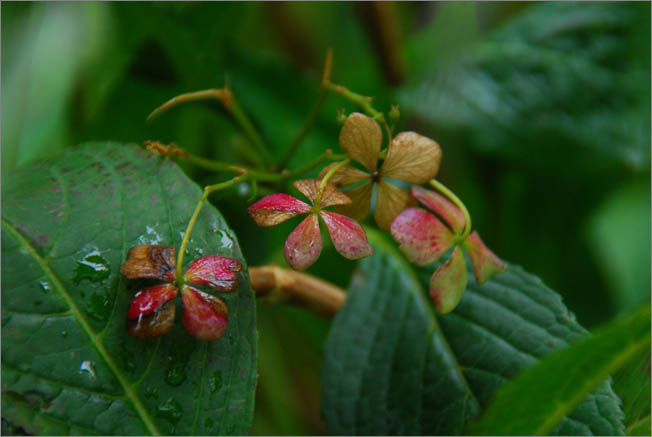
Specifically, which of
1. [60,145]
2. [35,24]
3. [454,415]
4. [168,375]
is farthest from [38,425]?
[35,24]

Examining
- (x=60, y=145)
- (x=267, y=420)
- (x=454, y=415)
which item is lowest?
(x=267, y=420)

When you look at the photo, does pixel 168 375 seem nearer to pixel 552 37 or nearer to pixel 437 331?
pixel 437 331

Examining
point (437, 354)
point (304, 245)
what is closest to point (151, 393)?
point (304, 245)

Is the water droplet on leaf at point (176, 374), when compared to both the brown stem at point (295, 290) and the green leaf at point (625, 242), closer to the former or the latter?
the brown stem at point (295, 290)

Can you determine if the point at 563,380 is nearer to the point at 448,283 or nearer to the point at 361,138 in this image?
the point at 448,283

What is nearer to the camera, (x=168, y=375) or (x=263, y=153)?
(x=168, y=375)
